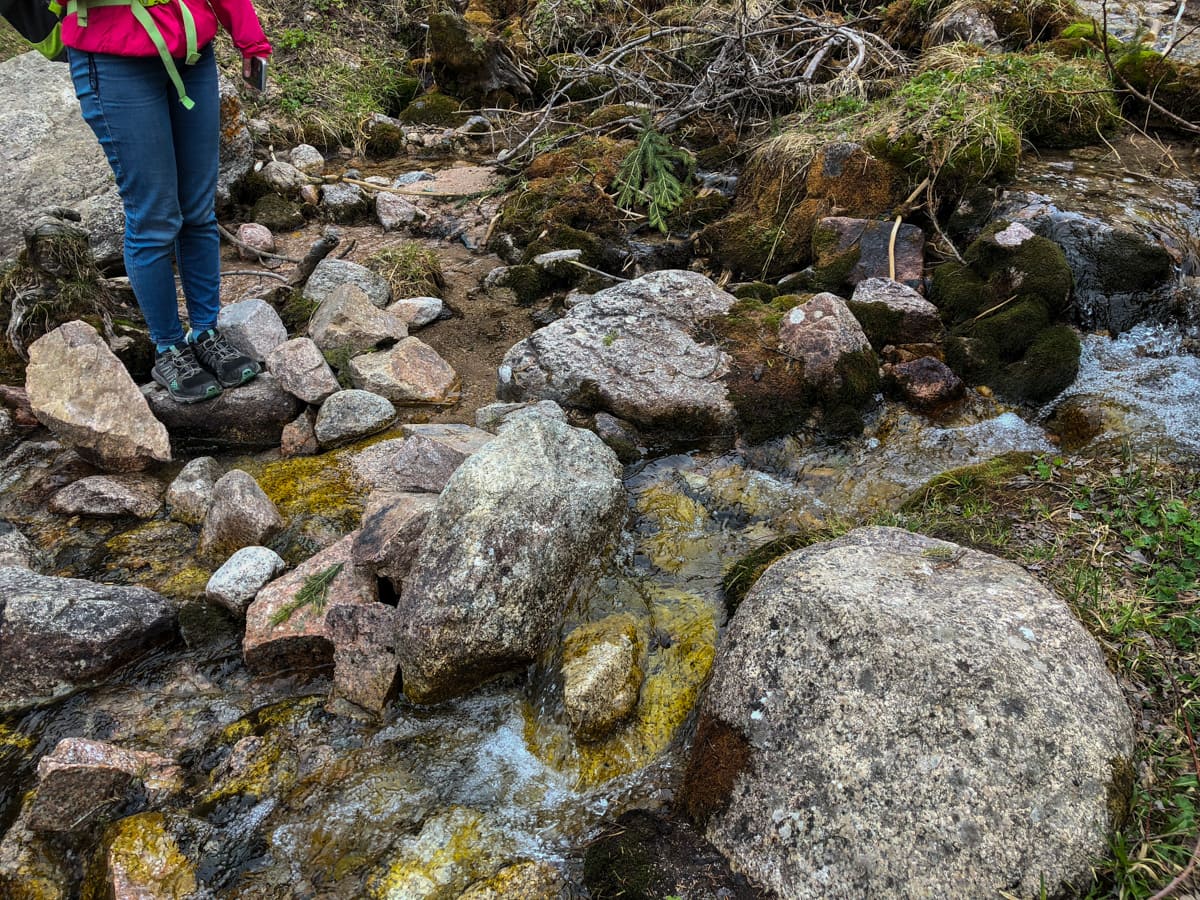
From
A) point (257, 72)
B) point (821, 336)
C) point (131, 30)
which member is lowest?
point (821, 336)

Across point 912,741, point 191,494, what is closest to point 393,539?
point 191,494

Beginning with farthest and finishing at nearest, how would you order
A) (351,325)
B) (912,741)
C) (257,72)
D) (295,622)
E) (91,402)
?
(351,325) → (91,402) → (257,72) → (295,622) → (912,741)

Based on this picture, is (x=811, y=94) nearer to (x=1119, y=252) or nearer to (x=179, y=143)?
(x=1119, y=252)

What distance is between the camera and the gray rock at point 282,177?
738 cm

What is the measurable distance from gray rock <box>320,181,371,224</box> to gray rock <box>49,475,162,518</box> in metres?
4.34

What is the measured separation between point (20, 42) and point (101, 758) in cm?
1019

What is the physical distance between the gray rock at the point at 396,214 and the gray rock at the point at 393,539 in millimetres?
4838

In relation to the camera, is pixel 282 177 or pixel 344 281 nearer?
pixel 344 281

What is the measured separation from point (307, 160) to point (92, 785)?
755cm

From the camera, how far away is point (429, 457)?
3734 mm

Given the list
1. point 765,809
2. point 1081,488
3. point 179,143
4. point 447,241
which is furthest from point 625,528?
point 447,241

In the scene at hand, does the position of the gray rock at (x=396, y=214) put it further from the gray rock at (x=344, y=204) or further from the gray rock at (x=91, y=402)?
the gray rock at (x=91, y=402)

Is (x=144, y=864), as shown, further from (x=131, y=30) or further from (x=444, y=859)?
(x=131, y=30)

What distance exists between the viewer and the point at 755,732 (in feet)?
7.36
